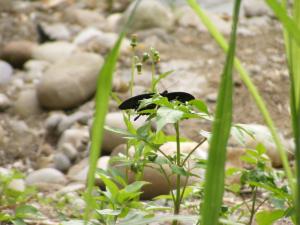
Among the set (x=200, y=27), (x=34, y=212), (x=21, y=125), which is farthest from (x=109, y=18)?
(x=34, y=212)

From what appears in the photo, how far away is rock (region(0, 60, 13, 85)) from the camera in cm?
508

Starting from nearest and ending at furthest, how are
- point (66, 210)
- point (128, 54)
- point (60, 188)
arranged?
point (66, 210)
point (60, 188)
point (128, 54)

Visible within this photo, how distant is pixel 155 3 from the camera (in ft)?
19.9

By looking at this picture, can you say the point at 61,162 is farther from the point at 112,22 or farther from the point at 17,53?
the point at 112,22

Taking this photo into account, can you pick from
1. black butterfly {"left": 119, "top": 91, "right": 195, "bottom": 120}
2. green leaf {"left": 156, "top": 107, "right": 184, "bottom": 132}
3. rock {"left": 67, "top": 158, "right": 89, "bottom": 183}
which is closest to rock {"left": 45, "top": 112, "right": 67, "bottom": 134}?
rock {"left": 67, "top": 158, "right": 89, "bottom": 183}

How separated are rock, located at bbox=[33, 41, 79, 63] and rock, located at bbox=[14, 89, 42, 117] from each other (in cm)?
58

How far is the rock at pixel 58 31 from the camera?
5.78m

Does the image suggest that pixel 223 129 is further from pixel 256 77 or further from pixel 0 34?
pixel 0 34

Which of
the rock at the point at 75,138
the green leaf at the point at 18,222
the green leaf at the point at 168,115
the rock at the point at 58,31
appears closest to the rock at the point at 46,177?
the rock at the point at 75,138

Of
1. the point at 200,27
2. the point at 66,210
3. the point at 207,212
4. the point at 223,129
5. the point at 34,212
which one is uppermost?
the point at 200,27

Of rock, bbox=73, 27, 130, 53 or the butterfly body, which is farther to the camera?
rock, bbox=73, 27, 130, 53

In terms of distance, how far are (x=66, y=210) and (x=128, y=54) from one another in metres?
2.43

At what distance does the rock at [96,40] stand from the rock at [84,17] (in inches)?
12.2

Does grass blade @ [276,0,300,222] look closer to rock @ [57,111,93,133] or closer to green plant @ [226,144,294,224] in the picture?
green plant @ [226,144,294,224]
